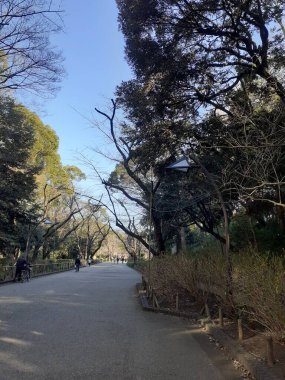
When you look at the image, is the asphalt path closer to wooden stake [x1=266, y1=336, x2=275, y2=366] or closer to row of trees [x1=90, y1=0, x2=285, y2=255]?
wooden stake [x1=266, y1=336, x2=275, y2=366]

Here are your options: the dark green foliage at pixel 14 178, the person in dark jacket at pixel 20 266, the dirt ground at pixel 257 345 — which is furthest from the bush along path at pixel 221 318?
the dark green foliage at pixel 14 178

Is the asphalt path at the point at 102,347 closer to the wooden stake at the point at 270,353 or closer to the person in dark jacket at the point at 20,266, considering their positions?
the wooden stake at the point at 270,353

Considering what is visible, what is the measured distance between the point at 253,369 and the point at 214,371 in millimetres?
649

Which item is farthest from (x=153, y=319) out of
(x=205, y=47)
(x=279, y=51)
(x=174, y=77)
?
(x=279, y=51)

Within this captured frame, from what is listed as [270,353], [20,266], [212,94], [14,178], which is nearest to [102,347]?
[270,353]

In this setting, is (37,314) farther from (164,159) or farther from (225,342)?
(164,159)

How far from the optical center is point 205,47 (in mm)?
12555

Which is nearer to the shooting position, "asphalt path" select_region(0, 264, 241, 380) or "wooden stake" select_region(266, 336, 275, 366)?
"wooden stake" select_region(266, 336, 275, 366)

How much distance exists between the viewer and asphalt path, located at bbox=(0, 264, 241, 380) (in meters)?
5.69

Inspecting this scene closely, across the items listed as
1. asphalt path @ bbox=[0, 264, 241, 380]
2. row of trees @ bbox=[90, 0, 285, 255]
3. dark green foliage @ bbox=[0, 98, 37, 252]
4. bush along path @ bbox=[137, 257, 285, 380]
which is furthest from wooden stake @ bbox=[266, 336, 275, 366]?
dark green foliage @ bbox=[0, 98, 37, 252]

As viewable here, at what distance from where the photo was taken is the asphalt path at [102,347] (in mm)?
5688

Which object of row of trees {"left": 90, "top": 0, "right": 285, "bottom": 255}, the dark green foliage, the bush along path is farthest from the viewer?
the dark green foliage

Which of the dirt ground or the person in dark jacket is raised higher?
the person in dark jacket

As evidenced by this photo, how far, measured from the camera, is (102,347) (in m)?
7.21
